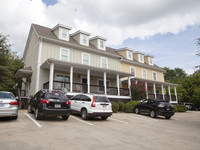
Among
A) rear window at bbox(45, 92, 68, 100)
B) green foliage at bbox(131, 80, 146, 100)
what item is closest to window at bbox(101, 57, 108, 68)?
green foliage at bbox(131, 80, 146, 100)

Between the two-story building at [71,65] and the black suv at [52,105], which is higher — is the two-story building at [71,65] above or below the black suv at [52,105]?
above

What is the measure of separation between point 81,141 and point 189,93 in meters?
36.7

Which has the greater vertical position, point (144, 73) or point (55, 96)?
point (144, 73)

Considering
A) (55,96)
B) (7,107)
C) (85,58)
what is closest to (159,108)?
(55,96)

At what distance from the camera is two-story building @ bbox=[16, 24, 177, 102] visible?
16688 millimetres

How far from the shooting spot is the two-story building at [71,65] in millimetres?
16688

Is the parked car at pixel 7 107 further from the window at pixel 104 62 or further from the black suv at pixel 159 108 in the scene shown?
the window at pixel 104 62

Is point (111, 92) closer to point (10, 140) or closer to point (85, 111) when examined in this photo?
point (85, 111)

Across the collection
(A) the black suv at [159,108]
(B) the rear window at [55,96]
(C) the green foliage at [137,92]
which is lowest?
(A) the black suv at [159,108]

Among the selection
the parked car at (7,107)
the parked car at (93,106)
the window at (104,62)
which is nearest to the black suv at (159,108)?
the parked car at (93,106)

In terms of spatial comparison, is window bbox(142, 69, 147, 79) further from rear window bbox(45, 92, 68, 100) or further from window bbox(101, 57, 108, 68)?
rear window bbox(45, 92, 68, 100)

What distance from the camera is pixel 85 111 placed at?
10.4 meters

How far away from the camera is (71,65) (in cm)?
1605

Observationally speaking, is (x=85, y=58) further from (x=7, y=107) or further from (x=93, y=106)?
(x=7, y=107)
